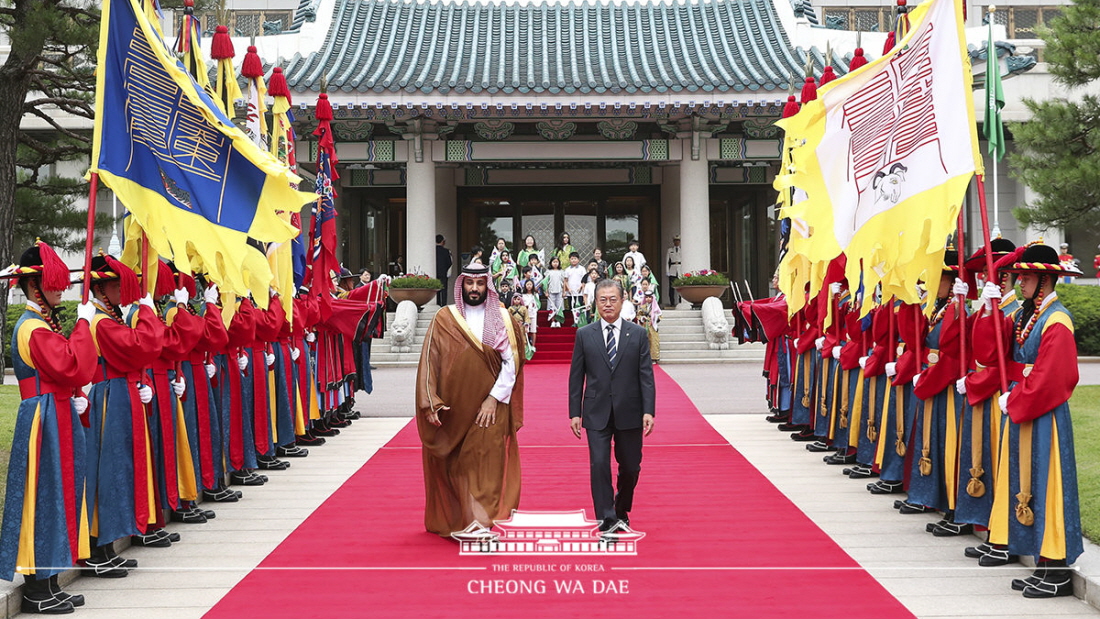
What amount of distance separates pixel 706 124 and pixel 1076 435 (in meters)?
11.8

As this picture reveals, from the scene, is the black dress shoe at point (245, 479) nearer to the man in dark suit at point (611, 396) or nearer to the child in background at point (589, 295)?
the man in dark suit at point (611, 396)

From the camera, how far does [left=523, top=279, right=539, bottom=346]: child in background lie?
17.9 metres

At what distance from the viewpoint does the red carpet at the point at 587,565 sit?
4.43 meters

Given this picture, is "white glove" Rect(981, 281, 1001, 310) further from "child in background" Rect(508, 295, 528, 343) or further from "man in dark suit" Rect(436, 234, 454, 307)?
"man in dark suit" Rect(436, 234, 454, 307)

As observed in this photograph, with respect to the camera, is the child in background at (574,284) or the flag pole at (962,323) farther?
the child in background at (574,284)

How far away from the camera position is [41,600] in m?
4.48

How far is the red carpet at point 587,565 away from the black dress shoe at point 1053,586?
2.22 feet

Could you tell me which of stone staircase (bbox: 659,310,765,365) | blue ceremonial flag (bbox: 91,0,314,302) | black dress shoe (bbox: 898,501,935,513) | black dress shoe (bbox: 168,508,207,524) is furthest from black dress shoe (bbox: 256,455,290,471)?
stone staircase (bbox: 659,310,765,365)

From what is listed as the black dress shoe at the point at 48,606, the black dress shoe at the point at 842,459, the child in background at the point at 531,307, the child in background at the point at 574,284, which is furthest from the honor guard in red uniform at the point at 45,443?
the child in background at the point at 574,284

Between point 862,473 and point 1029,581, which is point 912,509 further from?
point 1029,581

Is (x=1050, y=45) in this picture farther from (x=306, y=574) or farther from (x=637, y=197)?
(x=306, y=574)

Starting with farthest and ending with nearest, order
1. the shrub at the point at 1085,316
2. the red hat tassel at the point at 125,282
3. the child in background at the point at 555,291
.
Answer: the child in background at the point at 555,291
the shrub at the point at 1085,316
the red hat tassel at the point at 125,282

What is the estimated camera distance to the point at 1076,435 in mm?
8820

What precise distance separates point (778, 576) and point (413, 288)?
46.6ft
